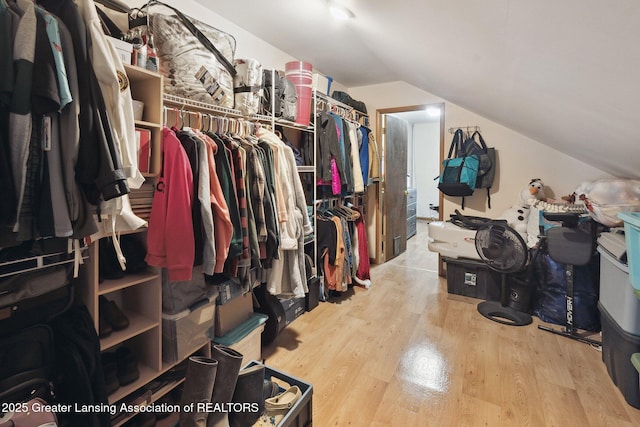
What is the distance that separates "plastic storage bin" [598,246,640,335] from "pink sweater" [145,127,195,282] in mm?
2262

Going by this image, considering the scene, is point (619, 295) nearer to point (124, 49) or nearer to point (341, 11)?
point (341, 11)

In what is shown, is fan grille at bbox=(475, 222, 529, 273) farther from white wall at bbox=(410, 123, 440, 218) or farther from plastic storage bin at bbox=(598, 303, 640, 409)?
white wall at bbox=(410, 123, 440, 218)

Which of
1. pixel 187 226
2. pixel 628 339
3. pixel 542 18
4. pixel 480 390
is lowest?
pixel 480 390

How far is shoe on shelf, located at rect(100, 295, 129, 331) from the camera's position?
4.57 feet

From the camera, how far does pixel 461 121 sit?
350 centimetres

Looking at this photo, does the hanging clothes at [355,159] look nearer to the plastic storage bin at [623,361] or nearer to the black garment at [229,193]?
the black garment at [229,193]

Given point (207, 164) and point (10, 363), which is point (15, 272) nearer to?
point (10, 363)

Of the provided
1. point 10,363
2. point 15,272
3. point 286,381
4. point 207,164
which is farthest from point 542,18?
point 10,363

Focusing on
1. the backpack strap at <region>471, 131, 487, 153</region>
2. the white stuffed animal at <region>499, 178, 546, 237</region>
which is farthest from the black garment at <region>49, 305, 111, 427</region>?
the backpack strap at <region>471, 131, 487, 153</region>

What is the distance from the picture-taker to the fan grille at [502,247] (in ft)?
8.09

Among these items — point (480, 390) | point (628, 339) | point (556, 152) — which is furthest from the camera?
point (556, 152)

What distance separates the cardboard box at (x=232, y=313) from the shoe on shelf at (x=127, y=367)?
1.37 ft

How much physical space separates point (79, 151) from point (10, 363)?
74 cm

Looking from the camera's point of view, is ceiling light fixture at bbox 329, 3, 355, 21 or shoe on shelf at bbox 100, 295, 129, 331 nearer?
shoe on shelf at bbox 100, 295, 129, 331
